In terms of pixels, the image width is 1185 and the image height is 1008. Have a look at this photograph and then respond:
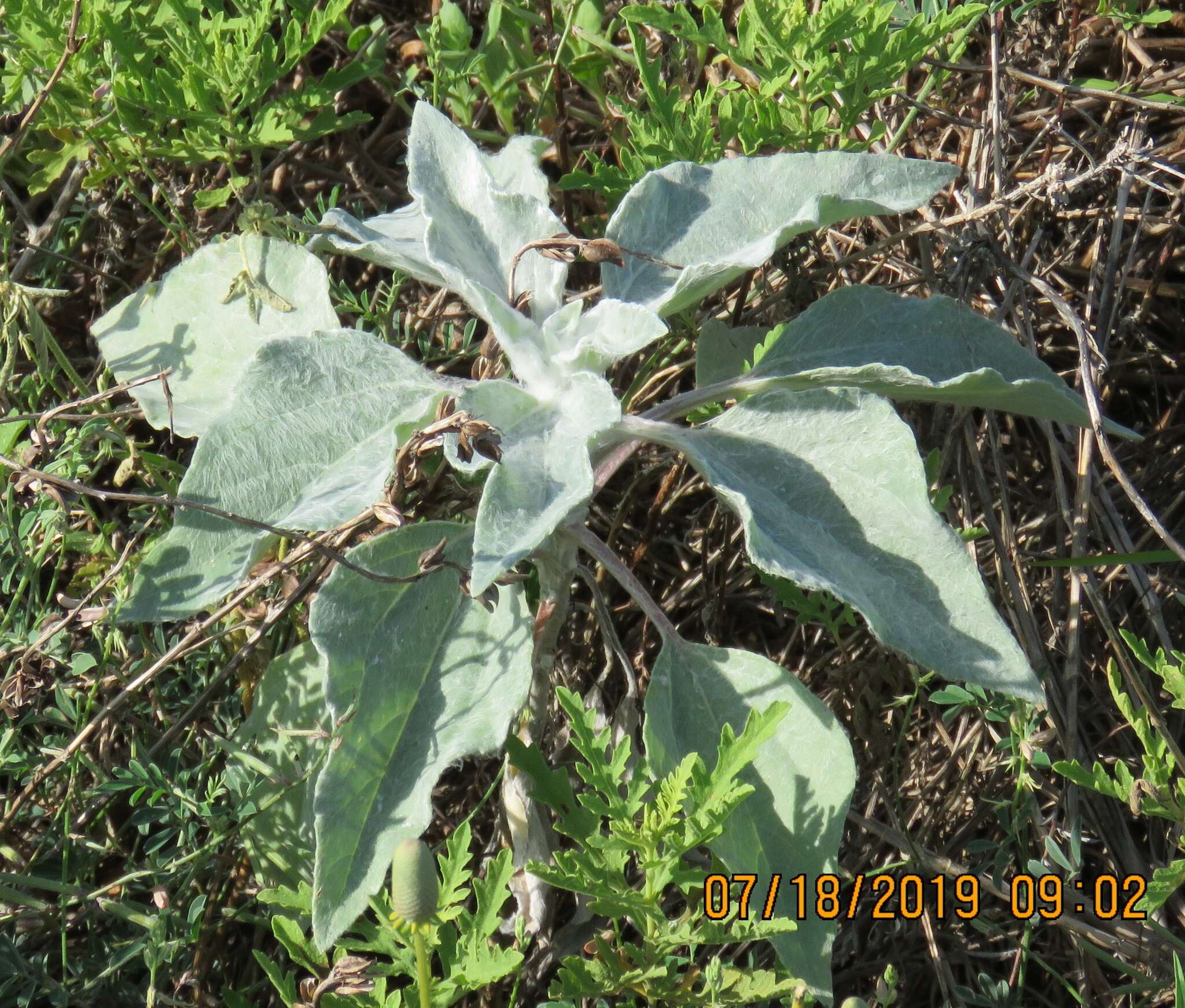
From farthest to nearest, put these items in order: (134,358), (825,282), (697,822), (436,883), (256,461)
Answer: (825,282)
(134,358)
(256,461)
(697,822)
(436,883)

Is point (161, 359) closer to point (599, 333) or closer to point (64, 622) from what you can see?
point (64, 622)

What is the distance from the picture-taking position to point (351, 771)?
3.71ft

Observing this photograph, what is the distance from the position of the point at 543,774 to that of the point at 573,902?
0.40 m

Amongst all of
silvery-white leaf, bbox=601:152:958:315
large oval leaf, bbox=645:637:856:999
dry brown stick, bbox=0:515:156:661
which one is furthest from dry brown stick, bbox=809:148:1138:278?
dry brown stick, bbox=0:515:156:661

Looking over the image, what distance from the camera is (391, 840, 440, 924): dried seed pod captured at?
901 mm

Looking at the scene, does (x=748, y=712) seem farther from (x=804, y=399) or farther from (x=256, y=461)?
(x=256, y=461)

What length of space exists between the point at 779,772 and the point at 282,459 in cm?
61

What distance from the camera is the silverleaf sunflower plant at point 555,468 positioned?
114 centimetres

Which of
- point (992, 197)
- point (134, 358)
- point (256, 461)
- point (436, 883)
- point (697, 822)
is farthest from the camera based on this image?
point (992, 197)

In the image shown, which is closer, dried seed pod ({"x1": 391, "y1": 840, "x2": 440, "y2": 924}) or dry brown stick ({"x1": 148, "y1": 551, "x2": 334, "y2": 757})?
dried seed pod ({"x1": 391, "y1": 840, "x2": 440, "y2": 924})

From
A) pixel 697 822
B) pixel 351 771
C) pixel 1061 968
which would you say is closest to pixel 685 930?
pixel 697 822

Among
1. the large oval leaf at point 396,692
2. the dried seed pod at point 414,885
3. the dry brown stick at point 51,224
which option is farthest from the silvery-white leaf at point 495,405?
the dry brown stick at point 51,224
